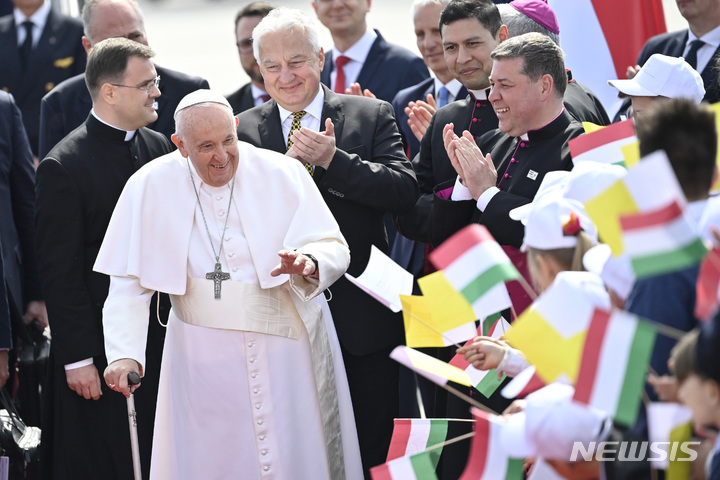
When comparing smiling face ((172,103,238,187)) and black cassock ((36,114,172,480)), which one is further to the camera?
black cassock ((36,114,172,480))

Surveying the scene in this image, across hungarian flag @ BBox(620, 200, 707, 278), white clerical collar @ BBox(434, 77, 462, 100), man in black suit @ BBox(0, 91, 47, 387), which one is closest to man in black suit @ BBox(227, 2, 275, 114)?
A: white clerical collar @ BBox(434, 77, 462, 100)

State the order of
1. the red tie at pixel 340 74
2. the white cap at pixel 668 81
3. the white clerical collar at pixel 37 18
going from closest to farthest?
the white cap at pixel 668 81, the red tie at pixel 340 74, the white clerical collar at pixel 37 18

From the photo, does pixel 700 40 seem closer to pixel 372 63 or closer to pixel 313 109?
pixel 372 63

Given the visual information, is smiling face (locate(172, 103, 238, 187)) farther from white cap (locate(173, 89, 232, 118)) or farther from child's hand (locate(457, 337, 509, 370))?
child's hand (locate(457, 337, 509, 370))

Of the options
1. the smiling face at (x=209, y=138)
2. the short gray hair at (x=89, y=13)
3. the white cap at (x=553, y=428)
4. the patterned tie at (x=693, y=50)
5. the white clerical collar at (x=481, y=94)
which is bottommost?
the white cap at (x=553, y=428)

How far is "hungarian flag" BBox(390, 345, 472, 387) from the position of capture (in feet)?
10.1

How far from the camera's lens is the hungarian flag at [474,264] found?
112 inches

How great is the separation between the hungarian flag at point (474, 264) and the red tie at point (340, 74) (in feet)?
12.8

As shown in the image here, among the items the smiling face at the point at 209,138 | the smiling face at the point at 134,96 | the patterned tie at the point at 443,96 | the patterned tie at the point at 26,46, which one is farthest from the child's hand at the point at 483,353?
the patterned tie at the point at 26,46

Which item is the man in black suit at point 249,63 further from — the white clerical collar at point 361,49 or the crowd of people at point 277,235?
the crowd of people at point 277,235

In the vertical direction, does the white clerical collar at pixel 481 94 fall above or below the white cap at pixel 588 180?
above

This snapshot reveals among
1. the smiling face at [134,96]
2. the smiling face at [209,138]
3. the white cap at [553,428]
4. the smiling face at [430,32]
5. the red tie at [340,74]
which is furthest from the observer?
the red tie at [340,74]

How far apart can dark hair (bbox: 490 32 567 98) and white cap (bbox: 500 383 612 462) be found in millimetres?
1981

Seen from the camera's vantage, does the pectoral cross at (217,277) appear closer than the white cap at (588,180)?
→ No
